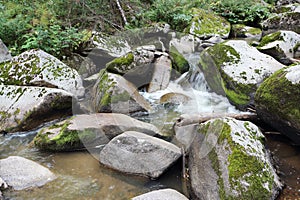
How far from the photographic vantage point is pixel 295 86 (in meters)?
4.04

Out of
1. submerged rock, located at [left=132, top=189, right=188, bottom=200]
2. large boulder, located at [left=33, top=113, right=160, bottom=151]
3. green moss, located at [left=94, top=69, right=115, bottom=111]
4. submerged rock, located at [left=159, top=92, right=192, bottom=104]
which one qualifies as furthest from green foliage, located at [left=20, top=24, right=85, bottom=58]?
submerged rock, located at [left=132, top=189, right=188, bottom=200]

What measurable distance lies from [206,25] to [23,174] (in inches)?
342

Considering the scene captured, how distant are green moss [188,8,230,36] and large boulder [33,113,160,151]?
642cm

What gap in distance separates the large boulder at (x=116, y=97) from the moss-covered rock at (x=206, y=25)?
4958 mm

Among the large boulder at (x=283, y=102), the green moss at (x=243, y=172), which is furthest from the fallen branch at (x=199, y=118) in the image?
the green moss at (x=243, y=172)

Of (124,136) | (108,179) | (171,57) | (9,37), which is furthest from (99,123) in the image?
(9,37)

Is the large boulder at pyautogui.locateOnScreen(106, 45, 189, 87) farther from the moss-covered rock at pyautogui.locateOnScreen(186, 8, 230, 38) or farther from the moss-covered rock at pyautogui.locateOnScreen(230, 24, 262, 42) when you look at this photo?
the moss-covered rock at pyautogui.locateOnScreen(230, 24, 262, 42)

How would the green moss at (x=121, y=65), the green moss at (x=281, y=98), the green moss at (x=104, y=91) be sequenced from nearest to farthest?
the green moss at (x=281, y=98), the green moss at (x=104, y=91), the green moss at (x=121, y=65)

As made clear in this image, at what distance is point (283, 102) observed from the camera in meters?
4.12

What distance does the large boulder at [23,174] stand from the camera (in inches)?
142

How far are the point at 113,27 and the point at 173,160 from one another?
6283mm

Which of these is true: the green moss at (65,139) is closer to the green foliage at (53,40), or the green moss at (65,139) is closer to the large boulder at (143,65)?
the large boulder at (143,65)

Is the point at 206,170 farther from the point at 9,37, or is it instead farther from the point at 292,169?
the point at 9,37

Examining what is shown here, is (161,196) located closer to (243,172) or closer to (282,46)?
(243,172)
